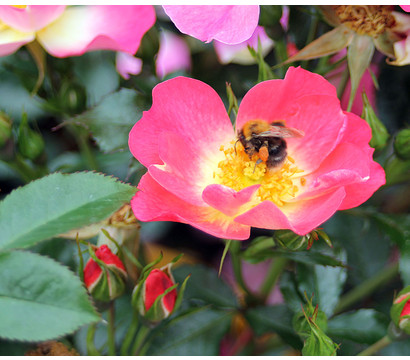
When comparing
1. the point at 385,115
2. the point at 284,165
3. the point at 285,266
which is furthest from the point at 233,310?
the point at 385,115

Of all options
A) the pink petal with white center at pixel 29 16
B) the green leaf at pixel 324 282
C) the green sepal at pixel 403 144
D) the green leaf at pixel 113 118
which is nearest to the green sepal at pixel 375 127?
the green sepal at pixel 403 144

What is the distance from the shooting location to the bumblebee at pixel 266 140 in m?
0.53

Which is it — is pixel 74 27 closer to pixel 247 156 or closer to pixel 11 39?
pixel 11 39

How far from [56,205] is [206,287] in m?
0.30

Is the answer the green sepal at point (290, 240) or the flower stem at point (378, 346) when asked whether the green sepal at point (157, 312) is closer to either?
the green sepal at point (290, 240)

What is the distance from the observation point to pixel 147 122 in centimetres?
51

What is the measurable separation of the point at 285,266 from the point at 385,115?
225 millimetres

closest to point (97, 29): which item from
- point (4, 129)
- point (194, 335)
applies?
point (4, 129)

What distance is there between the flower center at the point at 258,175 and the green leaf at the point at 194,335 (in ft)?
0.49

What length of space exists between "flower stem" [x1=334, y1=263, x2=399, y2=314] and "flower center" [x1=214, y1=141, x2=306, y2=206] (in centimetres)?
17

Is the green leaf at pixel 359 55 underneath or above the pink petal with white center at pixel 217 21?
underneath

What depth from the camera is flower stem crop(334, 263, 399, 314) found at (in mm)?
662

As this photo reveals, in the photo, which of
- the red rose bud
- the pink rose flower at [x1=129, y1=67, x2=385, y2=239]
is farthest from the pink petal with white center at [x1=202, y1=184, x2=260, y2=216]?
the red rose bud

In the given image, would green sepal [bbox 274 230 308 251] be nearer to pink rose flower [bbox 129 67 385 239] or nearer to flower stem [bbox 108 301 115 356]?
pink rose flower [bbox 129 67 385 239]
